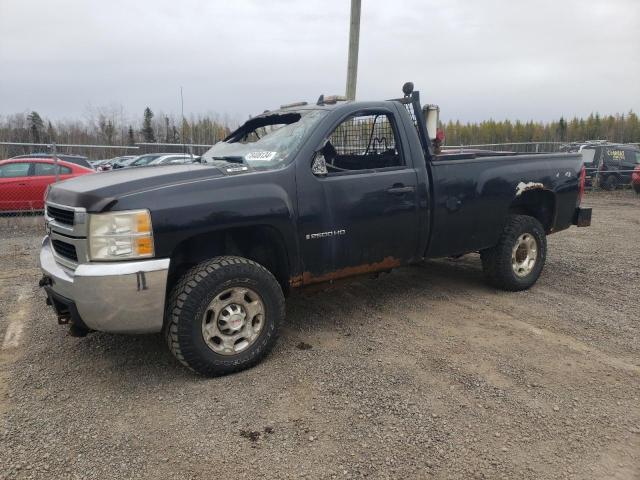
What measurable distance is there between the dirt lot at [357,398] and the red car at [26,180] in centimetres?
671

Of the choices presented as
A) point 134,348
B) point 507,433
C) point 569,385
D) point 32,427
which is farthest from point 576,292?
point 32,427

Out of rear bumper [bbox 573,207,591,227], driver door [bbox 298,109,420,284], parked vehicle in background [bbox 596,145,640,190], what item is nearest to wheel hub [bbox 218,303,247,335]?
driver door [bbox 298,109,420,284]

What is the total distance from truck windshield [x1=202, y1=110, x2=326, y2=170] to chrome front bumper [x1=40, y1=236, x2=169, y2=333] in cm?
118

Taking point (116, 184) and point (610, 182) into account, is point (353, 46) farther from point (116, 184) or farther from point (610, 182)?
point (610, 182)

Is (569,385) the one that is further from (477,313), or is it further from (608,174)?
(608,174)

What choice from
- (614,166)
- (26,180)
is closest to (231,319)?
(26,180)

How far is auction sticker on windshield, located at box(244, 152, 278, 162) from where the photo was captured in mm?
3931

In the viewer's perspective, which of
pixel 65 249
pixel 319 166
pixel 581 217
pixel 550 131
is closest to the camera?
pixel 65 249

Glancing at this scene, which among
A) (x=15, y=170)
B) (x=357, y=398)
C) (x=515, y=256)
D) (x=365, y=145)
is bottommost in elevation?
(x=357, y=398)

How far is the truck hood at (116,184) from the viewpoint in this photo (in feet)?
10.2

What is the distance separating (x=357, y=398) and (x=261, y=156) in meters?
2.05

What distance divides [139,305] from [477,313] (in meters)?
3.15

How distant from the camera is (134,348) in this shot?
13.2 ft

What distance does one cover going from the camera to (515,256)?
534 centimetres
